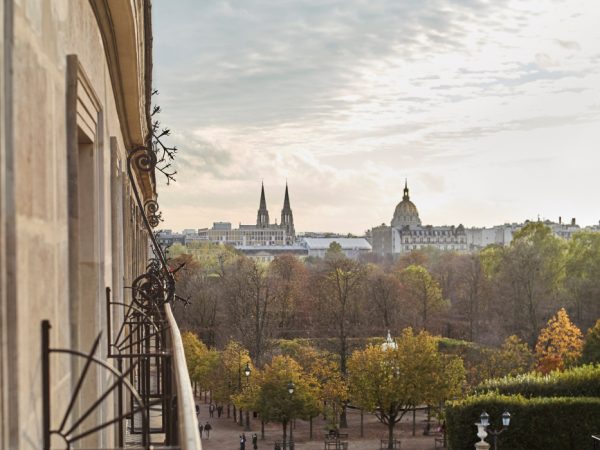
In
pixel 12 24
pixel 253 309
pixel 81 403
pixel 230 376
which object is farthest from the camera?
pixel 253 309

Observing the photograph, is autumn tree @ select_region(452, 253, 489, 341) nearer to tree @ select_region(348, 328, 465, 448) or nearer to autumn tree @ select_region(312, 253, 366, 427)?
autumn tree @ select_region(312, 253, 366, 427)

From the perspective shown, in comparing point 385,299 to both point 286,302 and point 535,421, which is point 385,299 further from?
point 535,421

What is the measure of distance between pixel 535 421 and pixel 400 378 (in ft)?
28.5

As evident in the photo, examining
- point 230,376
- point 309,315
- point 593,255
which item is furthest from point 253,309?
point 593,255

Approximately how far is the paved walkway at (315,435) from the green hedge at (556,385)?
799 cm

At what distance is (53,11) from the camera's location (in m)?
3.05

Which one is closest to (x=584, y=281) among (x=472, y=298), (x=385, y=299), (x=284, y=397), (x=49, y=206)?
(x=472, y=298)

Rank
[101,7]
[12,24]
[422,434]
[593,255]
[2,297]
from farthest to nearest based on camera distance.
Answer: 1. [593,255]
2. [422,434]
3. [101,7]
4. [12,24]
5. [2,297]

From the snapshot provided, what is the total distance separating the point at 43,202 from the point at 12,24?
0.69 m

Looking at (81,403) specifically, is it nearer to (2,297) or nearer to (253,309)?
(2,297)

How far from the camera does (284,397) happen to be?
33.4 metres

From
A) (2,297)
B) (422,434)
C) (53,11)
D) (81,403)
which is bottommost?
(422,434)

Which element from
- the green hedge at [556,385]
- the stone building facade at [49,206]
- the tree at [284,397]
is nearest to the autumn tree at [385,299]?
the tree at [284,397]

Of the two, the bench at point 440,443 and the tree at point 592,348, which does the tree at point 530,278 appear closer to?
the tree at point 592,348
